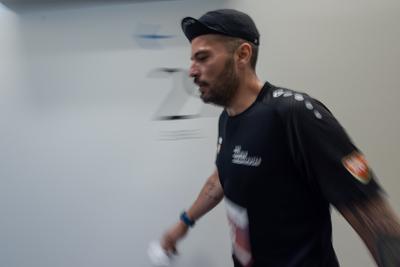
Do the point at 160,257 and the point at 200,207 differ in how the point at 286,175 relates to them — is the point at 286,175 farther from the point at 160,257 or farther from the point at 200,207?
the point at 160,257

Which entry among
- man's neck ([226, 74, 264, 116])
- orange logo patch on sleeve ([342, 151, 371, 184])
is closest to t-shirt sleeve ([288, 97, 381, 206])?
orange logo patch on sleeve ([342, 151, 371, 184])

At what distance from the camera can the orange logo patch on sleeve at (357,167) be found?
22.8 inches

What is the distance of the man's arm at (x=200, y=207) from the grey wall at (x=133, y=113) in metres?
0.16

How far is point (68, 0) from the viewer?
3.84 ft

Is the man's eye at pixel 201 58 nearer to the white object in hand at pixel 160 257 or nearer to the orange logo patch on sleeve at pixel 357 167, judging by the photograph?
the orange logo patch on sleeve at pixel 357 167

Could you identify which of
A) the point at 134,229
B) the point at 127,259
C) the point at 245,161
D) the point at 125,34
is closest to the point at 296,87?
the point at 245,161

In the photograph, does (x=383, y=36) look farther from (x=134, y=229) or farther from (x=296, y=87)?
(x=134, y=229)

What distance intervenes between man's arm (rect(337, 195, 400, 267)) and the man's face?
37 centimetres

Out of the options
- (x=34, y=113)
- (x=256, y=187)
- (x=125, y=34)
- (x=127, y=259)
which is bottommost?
(x=127, y=259)

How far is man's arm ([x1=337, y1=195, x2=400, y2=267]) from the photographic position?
0.53m

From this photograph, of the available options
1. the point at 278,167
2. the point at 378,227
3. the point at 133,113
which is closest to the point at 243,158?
the point at 278,167

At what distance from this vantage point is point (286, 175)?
0.69 m

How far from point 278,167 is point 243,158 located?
8cm

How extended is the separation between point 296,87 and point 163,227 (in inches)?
27.9
